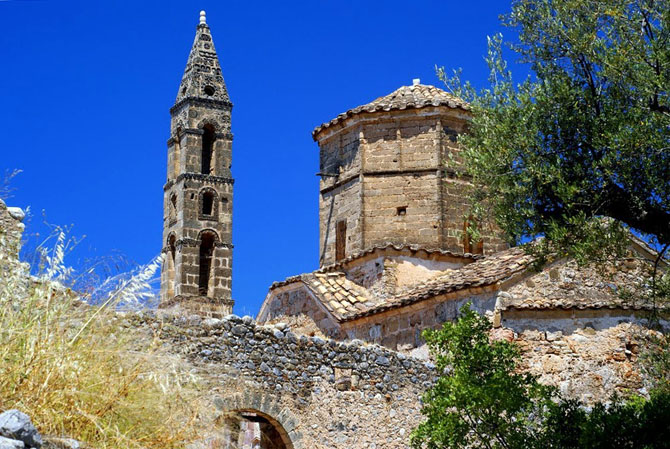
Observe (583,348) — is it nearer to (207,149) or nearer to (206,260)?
(206,260)

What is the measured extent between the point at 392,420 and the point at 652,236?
15.0 feet

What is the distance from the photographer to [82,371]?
6.27 m

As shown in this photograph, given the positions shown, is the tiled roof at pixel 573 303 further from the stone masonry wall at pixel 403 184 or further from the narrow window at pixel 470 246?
the narrow window at pixel 470 246

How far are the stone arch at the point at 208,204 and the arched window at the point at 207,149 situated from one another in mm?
794

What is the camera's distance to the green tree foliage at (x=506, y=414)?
9.60 m

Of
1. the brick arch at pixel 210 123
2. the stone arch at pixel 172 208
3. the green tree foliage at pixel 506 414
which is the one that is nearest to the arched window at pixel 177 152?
the stone arch at pixel 172 208

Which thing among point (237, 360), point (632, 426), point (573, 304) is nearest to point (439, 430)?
point (632, 426)

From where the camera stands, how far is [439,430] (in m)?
10.2

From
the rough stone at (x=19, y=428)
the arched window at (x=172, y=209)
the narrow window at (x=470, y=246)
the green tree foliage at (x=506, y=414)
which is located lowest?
the rough stone at (x=19, y=428)

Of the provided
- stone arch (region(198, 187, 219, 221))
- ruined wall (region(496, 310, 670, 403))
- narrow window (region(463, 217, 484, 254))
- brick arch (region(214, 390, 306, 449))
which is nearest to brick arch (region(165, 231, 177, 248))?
stone arch (region(198, 187, 219, 221))

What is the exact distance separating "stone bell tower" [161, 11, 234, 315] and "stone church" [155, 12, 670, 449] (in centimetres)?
894

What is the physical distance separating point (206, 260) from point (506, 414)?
20782mm

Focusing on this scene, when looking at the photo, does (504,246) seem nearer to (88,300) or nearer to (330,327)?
(330,327)

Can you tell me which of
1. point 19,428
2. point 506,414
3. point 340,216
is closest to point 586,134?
point 506,414
